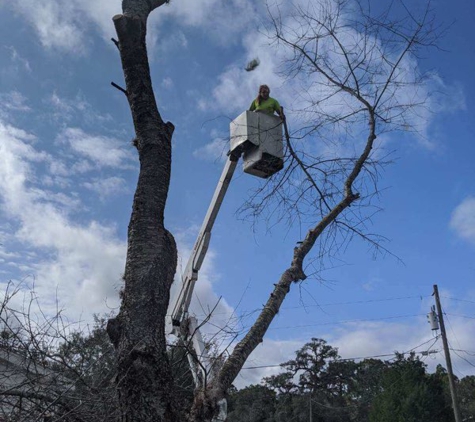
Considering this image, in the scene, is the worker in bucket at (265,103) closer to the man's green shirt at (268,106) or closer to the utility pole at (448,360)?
the man's green shirt at (268,106)

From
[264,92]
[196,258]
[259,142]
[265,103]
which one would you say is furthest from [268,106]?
[196,258]

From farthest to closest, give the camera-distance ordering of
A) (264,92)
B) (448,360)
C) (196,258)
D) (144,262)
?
(448,360) < (196,258) < (264,92) < (144,262)

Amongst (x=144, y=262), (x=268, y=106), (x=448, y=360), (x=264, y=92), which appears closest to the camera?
(x=144, y=262)

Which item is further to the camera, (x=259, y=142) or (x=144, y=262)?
(x=259, y=142)

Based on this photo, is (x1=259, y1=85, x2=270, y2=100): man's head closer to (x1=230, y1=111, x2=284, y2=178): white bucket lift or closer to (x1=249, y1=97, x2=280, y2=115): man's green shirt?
(x1=249, y1=97, x2=280, y2=115): man's green shirt

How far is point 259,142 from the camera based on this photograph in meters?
6.12

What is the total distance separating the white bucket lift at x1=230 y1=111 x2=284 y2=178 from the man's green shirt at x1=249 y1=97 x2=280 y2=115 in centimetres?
12

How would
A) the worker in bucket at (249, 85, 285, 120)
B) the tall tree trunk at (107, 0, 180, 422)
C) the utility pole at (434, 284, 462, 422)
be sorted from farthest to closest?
the utility pole at (434, 284, 462, 422)
the worker in bucket at (249, 85, 285, 120)
the tall tree trunk at (107, 0, 180, 422)

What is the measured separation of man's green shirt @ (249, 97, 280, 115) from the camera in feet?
19.9

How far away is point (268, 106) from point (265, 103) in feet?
0.20

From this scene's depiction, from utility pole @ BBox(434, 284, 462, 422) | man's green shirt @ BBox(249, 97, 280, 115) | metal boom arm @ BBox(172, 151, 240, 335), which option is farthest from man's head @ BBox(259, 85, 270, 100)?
utility pole @ BBox(434, 284, 462, 422)

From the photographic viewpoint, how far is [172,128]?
13.0 feet

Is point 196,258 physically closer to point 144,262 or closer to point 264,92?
point 264,92

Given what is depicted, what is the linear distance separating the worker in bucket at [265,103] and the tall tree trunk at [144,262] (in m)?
2.09
